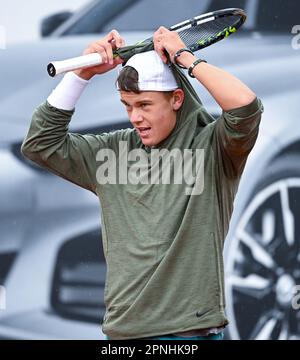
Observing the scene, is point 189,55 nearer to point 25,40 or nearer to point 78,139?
point 78,139

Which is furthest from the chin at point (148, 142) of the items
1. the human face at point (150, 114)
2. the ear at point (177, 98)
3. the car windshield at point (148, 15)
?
the car windshield at point (148, 15)

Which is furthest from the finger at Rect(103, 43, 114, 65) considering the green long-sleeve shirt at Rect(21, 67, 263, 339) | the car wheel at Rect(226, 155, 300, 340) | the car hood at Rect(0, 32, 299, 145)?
the car wheel at Rect(226, 155, 300, 340)

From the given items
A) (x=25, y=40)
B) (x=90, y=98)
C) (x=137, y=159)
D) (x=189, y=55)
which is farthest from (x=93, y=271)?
(x=189, y=55)

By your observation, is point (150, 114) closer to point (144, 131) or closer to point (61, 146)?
point (144, 131)

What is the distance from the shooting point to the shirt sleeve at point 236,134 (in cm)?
233

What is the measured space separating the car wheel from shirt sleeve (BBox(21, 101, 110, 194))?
1.21 metres

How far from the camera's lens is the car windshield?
3617 millimetres

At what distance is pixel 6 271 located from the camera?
3.53 m

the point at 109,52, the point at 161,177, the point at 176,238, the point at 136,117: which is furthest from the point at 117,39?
the point at 176,238

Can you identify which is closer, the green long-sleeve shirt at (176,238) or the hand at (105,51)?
the green long-sleeve shirt at (176,238)

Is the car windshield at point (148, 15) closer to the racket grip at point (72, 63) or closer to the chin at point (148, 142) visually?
the racket grip at point (72, 63)

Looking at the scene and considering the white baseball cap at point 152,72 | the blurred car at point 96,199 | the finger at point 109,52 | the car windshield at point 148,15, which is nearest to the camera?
the white baseball cap at point 152,72

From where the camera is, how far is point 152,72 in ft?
8.01

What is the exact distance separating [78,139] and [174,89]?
321 millimetres
